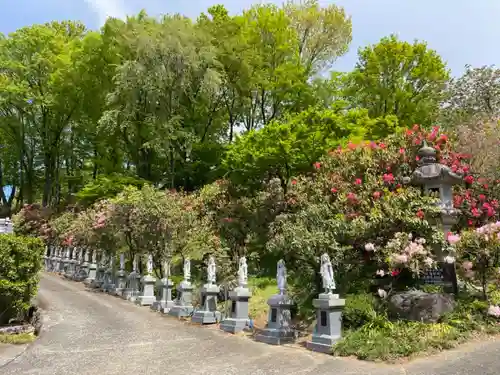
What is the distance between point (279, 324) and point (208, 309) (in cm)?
326

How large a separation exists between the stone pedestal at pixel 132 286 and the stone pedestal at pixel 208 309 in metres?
4.79

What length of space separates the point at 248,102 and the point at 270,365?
20567 mm

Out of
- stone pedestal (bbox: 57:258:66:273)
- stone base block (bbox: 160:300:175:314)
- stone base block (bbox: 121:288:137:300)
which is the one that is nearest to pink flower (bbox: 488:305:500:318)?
stone base block (bbox: 160:300:175:314)

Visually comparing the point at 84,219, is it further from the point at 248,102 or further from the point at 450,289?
the point at 450,289

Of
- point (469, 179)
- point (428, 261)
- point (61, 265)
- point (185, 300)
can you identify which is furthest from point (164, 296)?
point (61, 265)

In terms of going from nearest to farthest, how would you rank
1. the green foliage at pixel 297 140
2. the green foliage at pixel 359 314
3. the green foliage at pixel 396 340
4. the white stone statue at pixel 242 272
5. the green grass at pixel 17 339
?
the green foliage at pixel 396 340 < the green foliage at pixel 359 314 < the green grass at pixel 17 339 < the white stone statue at pixel 242 272 < the green foliage at pixel 297 140

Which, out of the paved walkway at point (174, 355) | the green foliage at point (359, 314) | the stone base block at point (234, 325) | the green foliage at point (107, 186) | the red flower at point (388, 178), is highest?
the green foliage at point (107, 186)

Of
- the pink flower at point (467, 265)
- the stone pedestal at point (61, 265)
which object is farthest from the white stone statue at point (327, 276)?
the stone pedestal at point (61, 265)

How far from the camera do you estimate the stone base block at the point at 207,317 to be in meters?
12.5

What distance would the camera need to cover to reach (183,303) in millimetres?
13703

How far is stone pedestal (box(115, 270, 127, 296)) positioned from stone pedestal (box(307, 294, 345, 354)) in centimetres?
1084

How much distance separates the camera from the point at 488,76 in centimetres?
2262

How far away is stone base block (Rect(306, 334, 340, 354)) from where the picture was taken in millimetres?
8719

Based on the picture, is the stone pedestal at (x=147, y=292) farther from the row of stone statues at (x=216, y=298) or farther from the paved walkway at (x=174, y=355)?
the paved walkway at (x=174, y=355)
